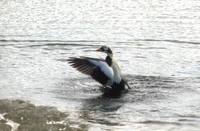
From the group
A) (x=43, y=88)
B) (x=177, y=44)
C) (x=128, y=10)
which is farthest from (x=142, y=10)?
(x=43, y=88)

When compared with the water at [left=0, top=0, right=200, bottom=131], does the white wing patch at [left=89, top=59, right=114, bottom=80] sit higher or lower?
higher

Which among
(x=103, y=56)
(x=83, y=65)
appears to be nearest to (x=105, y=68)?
(x=83, y=65)

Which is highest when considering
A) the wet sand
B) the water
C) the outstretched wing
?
the outstretched wing

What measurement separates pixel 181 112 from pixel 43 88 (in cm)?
423

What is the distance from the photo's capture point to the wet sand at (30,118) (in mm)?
12367

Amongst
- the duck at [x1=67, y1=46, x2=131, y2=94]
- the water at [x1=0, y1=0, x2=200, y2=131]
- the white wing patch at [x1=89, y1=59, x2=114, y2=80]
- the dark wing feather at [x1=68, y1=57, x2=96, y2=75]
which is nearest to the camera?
the water at [x1=0, y1=0, x2=200, y2=131]

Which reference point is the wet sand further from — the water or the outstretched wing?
the outstretched wing

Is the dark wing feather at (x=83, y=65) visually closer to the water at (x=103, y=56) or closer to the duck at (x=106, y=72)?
the duck at (x=106, y=72)

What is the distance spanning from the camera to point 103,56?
2086 cm

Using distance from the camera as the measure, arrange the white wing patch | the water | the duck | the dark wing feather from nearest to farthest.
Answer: the water, the duck, the white wing patch, the dark wing feather

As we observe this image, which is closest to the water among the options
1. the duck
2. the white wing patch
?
the duck

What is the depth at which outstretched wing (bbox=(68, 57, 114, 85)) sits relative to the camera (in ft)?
53.0

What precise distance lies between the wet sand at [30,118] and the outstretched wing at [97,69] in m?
2.60

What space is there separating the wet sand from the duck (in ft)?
8.58
